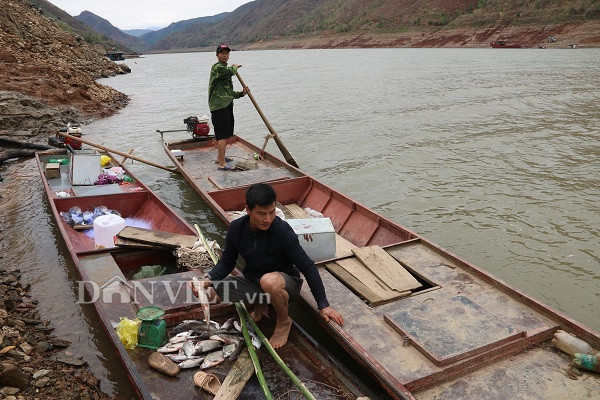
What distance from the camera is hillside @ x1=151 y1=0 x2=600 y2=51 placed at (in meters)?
47.7

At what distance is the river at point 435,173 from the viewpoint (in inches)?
269

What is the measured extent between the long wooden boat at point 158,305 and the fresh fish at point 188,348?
0.16 metres

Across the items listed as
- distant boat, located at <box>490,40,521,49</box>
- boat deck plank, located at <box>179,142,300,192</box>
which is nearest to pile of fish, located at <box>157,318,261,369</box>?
boat deck plank, located at <box>179,142,300,192</box>

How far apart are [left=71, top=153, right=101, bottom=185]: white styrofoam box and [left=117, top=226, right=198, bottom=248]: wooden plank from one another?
316cm

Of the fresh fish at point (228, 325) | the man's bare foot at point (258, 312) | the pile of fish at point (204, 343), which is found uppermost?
the man's bare foot at point (258, 312)

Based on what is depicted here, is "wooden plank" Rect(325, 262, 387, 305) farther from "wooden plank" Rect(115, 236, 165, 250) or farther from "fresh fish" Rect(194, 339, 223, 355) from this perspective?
"wooden plank" Rect(115, 236, 165, 250)

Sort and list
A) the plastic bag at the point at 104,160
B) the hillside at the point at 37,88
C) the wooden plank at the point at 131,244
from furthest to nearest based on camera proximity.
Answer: the hillside at the point at 37,88, the plastic bag at the point at 104,160, the wooden plank at the point at 131,244

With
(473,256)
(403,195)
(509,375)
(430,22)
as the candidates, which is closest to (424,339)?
(509,375)

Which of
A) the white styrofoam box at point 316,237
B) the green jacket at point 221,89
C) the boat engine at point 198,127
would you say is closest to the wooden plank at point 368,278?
the white styrofoam box at point 316,237

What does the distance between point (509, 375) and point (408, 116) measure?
15.1 meters

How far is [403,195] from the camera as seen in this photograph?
10.1 metres

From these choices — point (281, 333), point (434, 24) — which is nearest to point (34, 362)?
point (281, 333)

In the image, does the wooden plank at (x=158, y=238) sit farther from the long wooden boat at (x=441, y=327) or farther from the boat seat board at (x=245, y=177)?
the boat seat board at (x=245, y=177)

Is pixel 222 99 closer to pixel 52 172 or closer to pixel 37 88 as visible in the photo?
pixel 52 172
